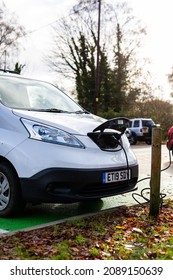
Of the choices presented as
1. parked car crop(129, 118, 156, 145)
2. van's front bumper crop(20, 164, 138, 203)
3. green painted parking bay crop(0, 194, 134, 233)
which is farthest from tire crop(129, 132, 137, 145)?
van's front bumper crop(20, 164, 138, 203)

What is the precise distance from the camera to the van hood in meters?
4.36

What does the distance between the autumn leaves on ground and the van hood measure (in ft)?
3.44

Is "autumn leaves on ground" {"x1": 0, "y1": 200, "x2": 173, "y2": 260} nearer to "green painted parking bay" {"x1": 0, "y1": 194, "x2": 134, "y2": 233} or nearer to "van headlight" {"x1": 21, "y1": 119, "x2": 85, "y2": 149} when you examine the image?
"green painted parking bay" {"x1": 0, "y1": 194, "x2": 134, "y2": 233}

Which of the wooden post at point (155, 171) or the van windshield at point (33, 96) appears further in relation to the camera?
the van windshield at point (33, 96)

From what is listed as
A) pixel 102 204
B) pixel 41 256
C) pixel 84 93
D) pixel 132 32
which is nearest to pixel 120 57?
pixel 132 32

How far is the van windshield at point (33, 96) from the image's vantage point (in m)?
4.89

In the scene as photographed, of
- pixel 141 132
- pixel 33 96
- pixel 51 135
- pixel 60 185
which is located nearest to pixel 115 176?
pixel 60 185

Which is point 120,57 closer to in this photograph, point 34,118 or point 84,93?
point 84,93

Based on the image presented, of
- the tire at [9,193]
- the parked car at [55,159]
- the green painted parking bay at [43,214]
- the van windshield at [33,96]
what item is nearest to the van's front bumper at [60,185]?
the parked car at [55,159]

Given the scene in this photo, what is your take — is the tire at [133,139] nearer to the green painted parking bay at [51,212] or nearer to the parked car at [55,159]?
the green painted parking bay at [51,212]

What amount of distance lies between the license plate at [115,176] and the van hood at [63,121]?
1.84 ft

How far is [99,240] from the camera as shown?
12.0 ft

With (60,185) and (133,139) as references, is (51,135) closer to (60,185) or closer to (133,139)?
(60,185)

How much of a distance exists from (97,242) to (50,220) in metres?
1.02
